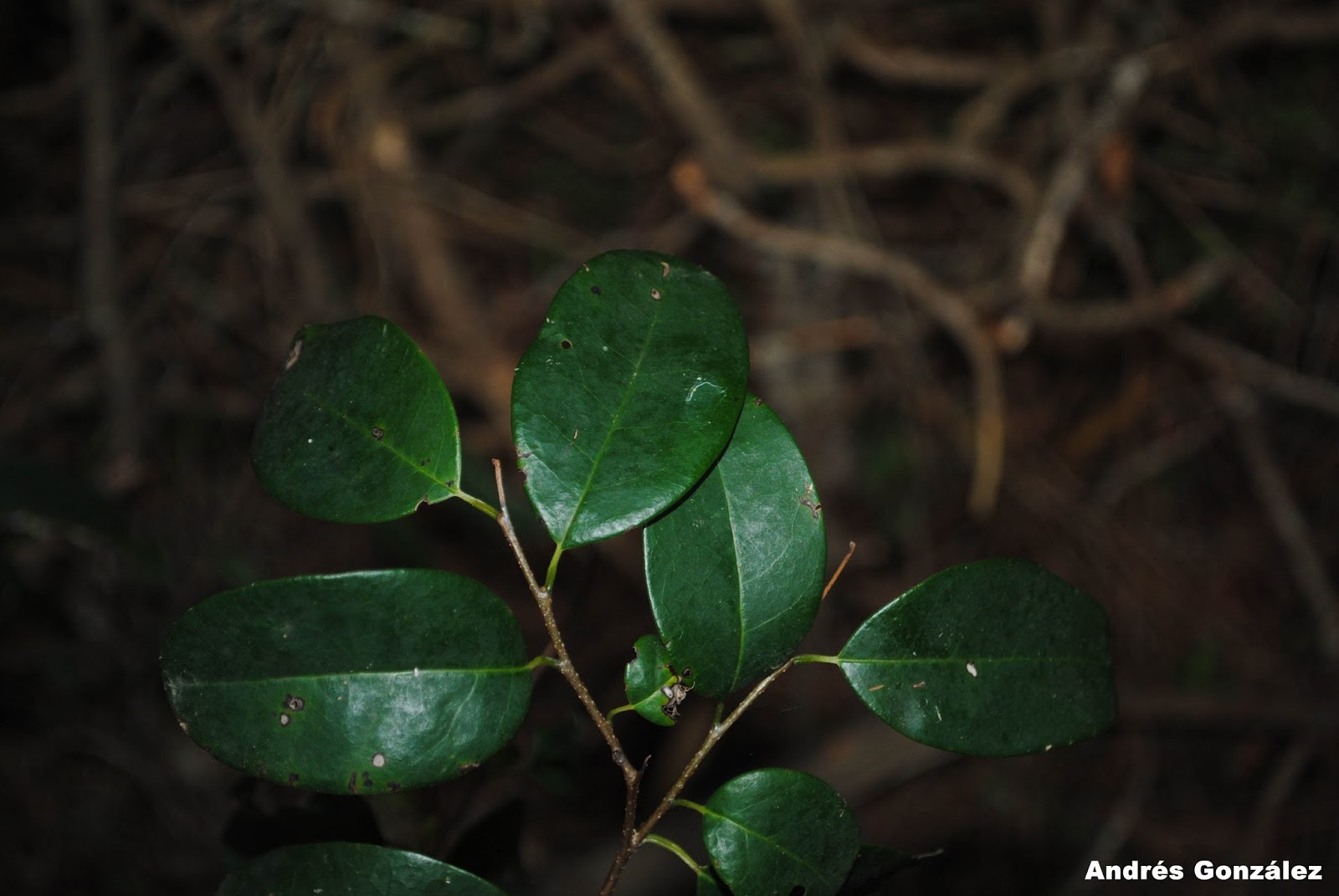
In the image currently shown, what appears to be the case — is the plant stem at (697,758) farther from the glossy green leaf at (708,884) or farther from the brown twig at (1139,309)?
the brown twig at (1139,309)

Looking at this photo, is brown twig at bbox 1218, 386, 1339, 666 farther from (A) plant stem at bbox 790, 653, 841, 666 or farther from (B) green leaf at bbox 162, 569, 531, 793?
(B) green leaf at bbox 162, 569, 531, 793

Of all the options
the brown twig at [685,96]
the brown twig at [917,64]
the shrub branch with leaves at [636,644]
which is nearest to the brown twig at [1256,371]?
the brown twig at [917,64]

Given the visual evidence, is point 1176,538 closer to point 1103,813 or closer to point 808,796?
point 1103,813

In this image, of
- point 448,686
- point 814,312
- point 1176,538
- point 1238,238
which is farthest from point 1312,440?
point 448,686

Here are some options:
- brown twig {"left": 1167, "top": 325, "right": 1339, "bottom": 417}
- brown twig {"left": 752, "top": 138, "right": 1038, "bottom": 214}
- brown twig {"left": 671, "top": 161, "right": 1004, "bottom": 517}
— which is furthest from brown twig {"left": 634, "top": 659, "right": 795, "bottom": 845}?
brown twig {"left": 1167, "top": 325, "right": 1339, "bottom": 417}

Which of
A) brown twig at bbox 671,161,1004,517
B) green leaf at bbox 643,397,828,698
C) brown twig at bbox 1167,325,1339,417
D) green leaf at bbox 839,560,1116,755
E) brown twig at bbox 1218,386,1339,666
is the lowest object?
brown twig at bbox 1218,386,1339,666

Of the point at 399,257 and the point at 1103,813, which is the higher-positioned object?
the point at 399,257
